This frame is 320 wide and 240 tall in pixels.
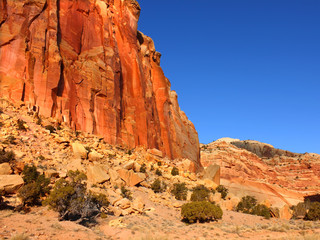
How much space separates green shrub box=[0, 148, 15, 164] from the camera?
728 inches

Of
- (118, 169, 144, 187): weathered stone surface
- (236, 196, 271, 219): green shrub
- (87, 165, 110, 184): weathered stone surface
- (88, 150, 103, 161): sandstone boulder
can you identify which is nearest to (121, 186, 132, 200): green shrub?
(87, 165, 110, 184): weathered stone surface

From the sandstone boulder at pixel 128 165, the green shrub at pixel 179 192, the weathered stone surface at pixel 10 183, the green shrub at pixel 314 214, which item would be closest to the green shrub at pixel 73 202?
the weathered stone surface at pixel 10 183

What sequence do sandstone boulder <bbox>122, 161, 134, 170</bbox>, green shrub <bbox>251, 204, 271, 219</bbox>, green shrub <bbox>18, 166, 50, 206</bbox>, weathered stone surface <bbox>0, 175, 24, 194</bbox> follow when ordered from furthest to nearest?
sandstone boulder <bbox>122, 161, 134, 170</bbox>
green shrub <bbox>251, 204, 271, 219</bbox>
weathered stone surface <bbox>0, 175, 24, 194</bbox>
green shrub <bbox>18, 166, 50, 206</bbox>

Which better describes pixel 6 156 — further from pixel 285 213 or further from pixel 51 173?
pixel 285 213

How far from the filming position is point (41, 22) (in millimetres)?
30922

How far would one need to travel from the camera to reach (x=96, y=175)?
2245cm

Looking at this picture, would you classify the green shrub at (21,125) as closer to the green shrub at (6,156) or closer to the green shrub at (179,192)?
the green shrub at (6,156)

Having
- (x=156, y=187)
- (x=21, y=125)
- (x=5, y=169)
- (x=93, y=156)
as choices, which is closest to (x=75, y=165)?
(x=93, y=156)

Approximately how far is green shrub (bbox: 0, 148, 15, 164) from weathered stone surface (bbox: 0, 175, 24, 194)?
256cm

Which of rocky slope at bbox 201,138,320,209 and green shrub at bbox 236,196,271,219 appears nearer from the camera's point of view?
green shrub at bbox 236,196,271,219

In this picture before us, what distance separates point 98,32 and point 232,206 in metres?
30.3

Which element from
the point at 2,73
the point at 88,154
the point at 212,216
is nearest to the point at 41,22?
the point at 2,73

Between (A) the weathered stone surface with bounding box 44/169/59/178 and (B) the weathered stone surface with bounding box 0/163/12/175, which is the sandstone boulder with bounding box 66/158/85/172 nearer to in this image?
(A) the weathered stone surface with bounding box 44/169/59/178

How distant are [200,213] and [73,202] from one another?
29.8 feet
